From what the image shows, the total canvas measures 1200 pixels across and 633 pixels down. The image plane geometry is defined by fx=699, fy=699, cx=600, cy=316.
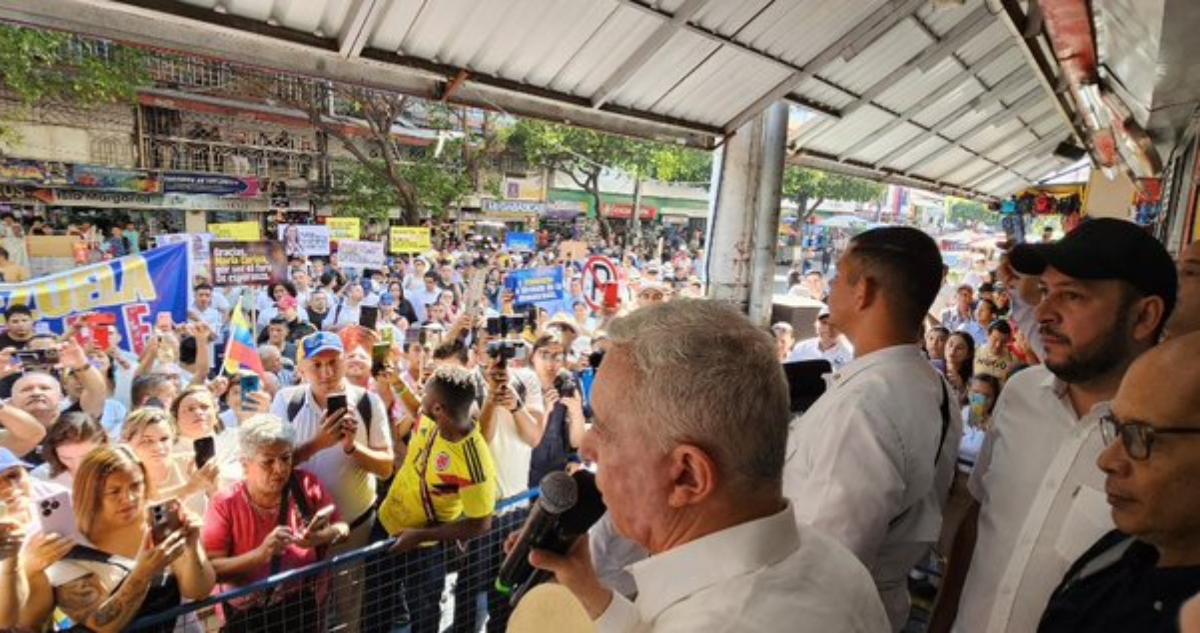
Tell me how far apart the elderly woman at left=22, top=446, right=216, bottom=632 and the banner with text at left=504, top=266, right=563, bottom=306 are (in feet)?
20.1

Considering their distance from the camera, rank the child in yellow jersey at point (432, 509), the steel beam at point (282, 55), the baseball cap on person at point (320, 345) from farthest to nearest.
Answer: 1. the baseball cap on person at point (320, 345)
2. the child in yellow jersey at point (432, 509)
3. the steel beam at point (282, 55)

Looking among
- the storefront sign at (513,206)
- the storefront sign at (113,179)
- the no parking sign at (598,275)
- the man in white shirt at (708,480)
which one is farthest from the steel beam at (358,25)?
the storefront sign at (513,206)

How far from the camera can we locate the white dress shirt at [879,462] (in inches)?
67.9

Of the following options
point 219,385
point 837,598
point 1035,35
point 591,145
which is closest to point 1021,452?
point 837,598

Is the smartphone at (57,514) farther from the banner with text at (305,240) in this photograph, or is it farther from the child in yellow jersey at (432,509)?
the banner with text at (305,240)

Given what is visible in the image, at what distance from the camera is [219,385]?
5.37 m

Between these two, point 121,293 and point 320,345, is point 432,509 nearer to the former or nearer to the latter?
point 320,345

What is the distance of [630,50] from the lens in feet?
16.0

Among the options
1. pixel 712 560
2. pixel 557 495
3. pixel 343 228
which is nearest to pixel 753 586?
pixel 712 560

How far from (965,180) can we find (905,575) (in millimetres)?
15215

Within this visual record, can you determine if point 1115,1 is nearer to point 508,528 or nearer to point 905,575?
point 905,575

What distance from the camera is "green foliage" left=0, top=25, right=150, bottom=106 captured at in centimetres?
1202

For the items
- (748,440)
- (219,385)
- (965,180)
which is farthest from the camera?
(965,180)

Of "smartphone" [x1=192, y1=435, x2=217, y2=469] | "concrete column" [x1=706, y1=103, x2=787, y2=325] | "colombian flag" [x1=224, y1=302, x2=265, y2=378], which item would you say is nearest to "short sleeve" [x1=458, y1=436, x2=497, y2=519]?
"smartphone" [x1=192, y1=435, x2=217, y2=469]
